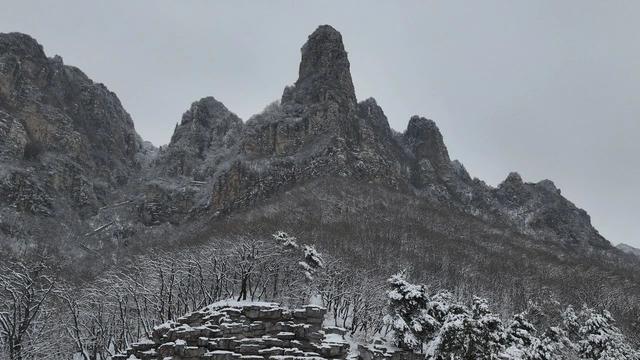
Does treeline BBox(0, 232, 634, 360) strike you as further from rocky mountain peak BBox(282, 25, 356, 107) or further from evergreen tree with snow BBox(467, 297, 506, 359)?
rocky mountain peak BBox(282, 25, 356, 107)

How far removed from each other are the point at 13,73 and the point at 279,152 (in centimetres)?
7173

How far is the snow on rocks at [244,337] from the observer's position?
3431 centimetres

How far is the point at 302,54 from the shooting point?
172 meters

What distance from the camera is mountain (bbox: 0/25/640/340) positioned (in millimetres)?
81938

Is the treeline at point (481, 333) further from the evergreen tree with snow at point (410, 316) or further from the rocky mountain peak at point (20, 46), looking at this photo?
the rocky mountain peak at point (20, 46)

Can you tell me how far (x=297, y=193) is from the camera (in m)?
112

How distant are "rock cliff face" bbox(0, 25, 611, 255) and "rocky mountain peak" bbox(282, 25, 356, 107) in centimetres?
41

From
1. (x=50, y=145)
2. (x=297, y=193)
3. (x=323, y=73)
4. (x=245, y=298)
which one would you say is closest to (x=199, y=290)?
(x=245, y=298)

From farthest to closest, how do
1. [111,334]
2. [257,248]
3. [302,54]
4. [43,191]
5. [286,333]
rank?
[302,54], [43,191], [257,248], [111,334], [286,333]

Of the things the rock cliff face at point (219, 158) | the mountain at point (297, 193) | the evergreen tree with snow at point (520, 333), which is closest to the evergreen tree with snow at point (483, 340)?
the evergreen tree with snow at point (520, 333)

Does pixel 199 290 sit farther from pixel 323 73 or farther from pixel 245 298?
pixel 323 73

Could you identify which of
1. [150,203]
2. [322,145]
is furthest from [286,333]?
[150,203]

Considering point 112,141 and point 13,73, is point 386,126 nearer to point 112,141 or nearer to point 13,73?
point 112,141

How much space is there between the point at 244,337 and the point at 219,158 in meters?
135
